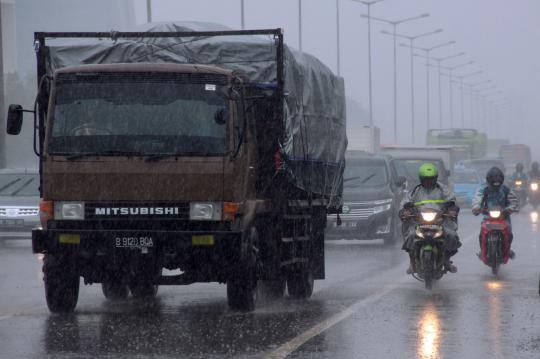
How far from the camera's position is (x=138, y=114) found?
1370 centimetres

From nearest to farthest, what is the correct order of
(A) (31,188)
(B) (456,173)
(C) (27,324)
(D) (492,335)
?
(D) (492,335) → (C) (27,324) → (A) (31,188) → (B) (456,173)

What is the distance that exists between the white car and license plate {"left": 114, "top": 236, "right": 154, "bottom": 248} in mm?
15902

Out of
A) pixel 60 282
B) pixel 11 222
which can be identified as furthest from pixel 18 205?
pixel 60 282

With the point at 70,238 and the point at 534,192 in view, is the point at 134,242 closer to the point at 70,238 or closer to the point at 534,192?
the point at 70,238

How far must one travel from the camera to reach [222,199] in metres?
13.4

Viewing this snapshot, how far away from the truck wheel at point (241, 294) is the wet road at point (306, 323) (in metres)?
0.14

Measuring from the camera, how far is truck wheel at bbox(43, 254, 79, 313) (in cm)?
1390

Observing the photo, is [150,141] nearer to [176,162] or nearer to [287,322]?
[176,162]

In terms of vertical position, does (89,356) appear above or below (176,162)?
below

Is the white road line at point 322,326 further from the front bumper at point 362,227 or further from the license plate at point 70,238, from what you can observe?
the front bumper at point 362,227

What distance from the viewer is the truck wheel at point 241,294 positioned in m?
Answer: 14.0

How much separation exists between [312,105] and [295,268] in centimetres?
192

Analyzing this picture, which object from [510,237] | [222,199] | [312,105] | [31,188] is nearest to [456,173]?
[31,188]

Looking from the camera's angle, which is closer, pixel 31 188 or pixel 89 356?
pixel 89 356
